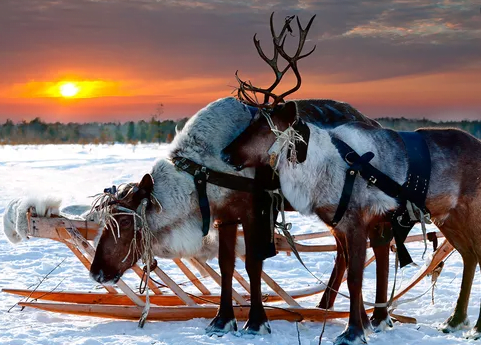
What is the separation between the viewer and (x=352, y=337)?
16.6ft

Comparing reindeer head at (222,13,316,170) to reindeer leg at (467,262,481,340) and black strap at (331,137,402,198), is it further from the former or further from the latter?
reindeer leg at (467,262,481,340)

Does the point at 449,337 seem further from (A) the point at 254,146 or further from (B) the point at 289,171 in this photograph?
(A) the point at 254,146

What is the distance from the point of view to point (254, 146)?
5020 mm

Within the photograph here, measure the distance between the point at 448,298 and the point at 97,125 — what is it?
56.4 metres

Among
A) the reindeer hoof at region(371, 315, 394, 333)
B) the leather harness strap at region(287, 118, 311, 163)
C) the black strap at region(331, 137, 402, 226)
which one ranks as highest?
the leather harness strap at region(287, 118, 311, 163)

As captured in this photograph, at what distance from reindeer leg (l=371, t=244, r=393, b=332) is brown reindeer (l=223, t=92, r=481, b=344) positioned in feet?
1.24

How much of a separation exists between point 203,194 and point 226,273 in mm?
752

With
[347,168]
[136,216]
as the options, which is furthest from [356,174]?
[136,216]

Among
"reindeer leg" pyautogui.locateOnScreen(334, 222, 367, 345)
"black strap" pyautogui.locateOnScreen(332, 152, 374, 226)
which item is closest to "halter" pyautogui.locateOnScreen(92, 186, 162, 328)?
"black strap" pyautogui.locateOnScreen(332, 152, 374, 226)

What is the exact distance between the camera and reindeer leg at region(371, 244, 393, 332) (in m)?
5.62

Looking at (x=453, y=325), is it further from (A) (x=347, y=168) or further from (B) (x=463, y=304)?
(A) (x=347, y=168)

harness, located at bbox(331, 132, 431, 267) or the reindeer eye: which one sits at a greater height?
harness, located at bbox(331, 132, 431, 267)

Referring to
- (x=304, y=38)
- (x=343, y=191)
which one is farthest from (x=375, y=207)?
(x=304, y=38)

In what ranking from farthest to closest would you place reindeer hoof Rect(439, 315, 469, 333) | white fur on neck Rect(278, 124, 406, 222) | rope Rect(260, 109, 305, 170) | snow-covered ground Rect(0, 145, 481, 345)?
reindeer hoof Rect(439, 315, 469, 333) < snow-covered ground Rect(0, 145, 481, 345) < white fur on neck Rect(278, 124, 406, 222) < rope Rect(260, 109, 305, 170)
